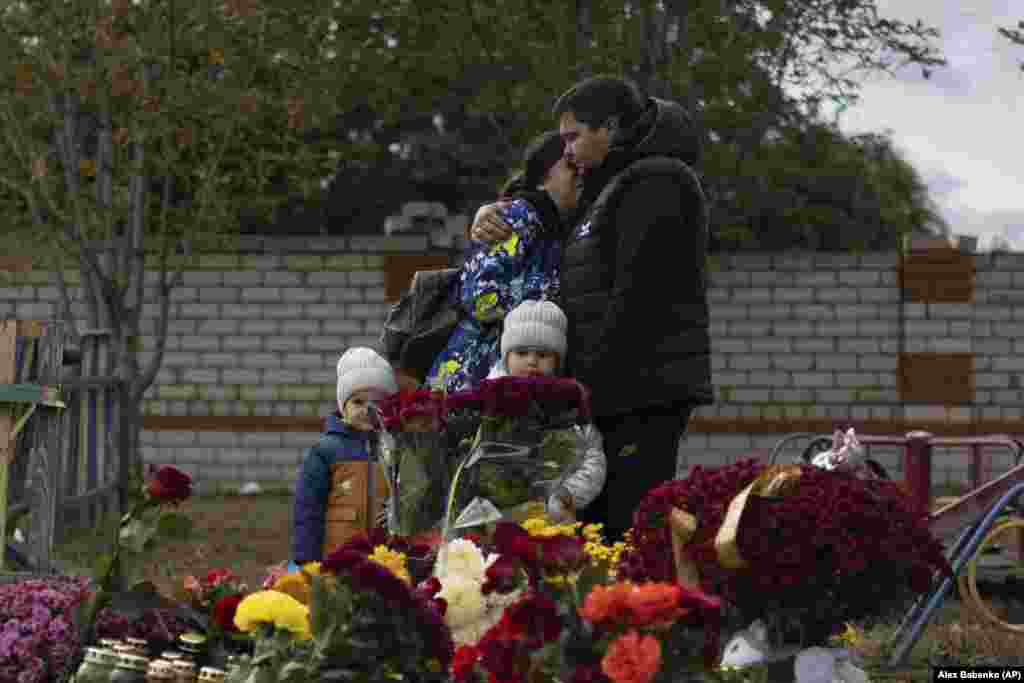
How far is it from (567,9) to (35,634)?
11411mm

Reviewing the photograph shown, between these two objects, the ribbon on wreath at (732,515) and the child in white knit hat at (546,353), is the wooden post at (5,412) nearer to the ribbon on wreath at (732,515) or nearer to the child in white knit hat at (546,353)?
the child in white knit hat at (546,353)

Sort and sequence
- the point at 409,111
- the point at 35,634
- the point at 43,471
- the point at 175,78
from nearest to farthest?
the point at 35,634, the point at 43,471, the point at 175,78, the point at 409,111

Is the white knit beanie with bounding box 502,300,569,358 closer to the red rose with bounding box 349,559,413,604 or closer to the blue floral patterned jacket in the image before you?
the blue floral patterned jacket

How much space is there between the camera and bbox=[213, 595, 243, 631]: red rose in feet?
13.0

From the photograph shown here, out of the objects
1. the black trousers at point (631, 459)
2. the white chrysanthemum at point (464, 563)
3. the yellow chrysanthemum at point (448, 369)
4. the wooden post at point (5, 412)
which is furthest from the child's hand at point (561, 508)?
the wooden post at point (5, 412)

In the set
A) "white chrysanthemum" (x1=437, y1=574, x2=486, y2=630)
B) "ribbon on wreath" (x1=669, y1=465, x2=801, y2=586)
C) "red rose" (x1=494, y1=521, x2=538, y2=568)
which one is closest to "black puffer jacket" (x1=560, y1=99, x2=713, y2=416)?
"white chrysanthemum" (x1=437, y1=574, x2=486, y2=630)

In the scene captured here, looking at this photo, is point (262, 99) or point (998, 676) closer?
point (998, 676)

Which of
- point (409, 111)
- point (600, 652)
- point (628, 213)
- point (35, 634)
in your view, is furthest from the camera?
point (409, 111)

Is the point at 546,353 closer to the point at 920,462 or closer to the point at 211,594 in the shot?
the point at 211,594

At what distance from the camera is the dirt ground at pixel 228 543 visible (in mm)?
10445

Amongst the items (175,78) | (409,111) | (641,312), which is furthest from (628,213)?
(409,111)

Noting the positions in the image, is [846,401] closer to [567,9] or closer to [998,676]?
[567,9]

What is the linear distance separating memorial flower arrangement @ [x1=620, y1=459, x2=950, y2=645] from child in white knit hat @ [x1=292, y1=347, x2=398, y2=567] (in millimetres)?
1722

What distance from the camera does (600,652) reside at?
10.8 ft
